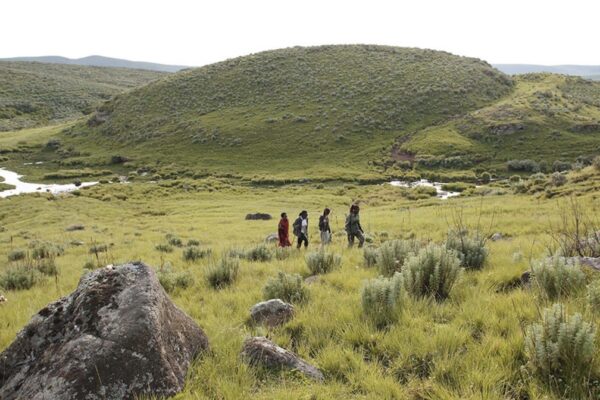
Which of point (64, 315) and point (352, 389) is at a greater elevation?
point (64, 315)

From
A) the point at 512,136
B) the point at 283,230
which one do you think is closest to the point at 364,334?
the point at 283,230

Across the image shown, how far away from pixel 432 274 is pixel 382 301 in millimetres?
1201

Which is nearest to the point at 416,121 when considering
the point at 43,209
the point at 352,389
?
the point at 43,209

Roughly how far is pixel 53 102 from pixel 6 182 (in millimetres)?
104448

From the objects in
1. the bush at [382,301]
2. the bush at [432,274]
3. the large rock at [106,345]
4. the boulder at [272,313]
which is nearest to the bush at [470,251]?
the bush at [432,274]

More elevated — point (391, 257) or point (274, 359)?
point (274, 359)

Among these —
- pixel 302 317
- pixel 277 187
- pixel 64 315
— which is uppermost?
pixel 64 315

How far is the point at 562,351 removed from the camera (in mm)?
3920

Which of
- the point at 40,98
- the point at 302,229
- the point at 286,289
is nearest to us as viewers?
the point at 286,289

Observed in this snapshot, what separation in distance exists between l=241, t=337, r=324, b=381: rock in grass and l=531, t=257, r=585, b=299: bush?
326 centimetres

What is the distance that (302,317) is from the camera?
19.9 feet

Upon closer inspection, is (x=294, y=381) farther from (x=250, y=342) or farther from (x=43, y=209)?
(x=43, y=209)

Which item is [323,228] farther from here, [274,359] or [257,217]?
[257,217]

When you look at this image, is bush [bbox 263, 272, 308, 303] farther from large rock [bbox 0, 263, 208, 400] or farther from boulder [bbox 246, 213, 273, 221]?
boulder [bbox 246, 213, 273, 221]
